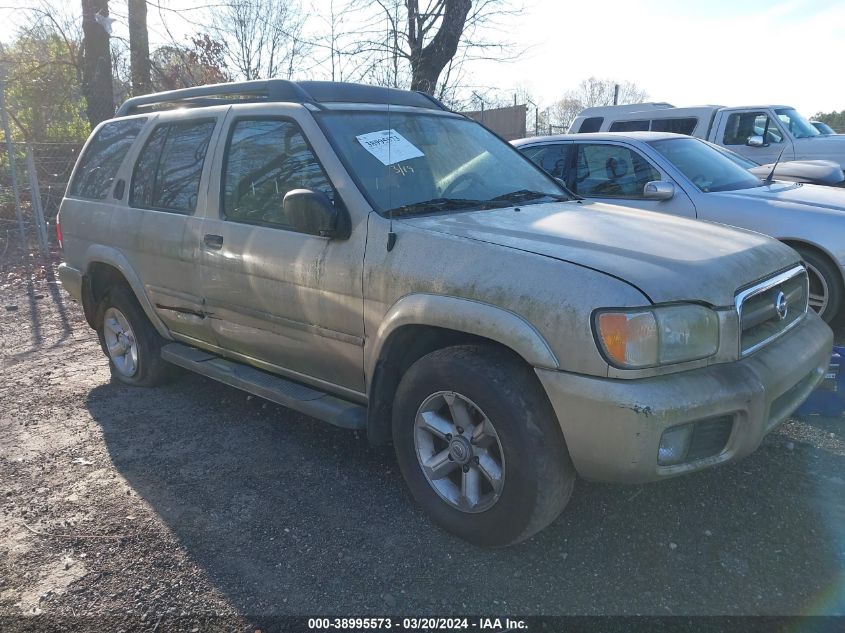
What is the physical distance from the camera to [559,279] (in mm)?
2447

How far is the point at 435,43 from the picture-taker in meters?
12.8

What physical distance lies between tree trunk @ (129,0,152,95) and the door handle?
11370 mm

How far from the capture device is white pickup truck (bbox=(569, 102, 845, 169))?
10188 millimetres

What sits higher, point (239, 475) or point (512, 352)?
point (512, 352)

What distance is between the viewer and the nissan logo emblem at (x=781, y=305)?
2.89m

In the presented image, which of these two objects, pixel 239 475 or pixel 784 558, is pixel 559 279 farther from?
pixel 239 475

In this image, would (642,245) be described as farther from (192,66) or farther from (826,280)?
(192,66)

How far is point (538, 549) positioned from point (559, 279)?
121 cm

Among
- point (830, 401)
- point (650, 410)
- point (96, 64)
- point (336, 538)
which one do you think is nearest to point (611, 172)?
point (830, 401)

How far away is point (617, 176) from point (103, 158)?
4.49 metres

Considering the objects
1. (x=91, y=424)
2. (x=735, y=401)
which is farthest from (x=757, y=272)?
(x=91, y=424)

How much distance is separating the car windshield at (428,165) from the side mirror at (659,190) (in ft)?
6.37

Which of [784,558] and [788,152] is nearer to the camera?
[784,558]

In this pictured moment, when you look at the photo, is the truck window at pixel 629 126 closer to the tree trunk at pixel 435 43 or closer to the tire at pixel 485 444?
the tree trunk at pixel 435 43
